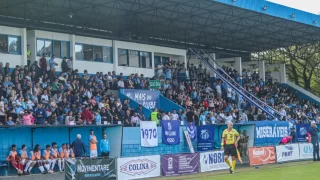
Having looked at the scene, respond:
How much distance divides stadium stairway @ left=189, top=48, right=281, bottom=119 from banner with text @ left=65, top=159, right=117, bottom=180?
2468 cm

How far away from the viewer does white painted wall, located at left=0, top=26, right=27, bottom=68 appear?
1278 inches

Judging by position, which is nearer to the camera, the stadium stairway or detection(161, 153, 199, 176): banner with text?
detection(161, 153, 199, 176): banner with text

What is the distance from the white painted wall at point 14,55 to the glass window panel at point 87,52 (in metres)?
5.83

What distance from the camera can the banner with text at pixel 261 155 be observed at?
90.0 feet

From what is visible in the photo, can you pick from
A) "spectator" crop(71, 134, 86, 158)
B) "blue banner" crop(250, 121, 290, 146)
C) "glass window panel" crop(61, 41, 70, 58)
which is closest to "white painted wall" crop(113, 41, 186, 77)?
"glass window panel" crop(61, 41, 70, 58)

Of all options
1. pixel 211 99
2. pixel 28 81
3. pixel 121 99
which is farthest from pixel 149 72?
pixel 28 81

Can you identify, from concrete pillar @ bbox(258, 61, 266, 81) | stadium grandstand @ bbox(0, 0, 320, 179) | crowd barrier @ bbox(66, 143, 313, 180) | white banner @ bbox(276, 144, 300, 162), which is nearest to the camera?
crowd barrier @ bbox(66, 143, 313, 180)

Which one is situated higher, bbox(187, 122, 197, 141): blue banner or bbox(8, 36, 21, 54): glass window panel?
bbox(8, 36, 21, 54): glass window panel

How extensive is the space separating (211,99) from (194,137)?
8.15m

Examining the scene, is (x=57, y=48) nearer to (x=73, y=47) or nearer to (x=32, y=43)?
(x=73, y=47)

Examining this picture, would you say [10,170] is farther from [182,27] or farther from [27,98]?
[182,27]

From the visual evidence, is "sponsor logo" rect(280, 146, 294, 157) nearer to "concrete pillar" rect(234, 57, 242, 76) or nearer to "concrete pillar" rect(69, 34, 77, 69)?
"concrete pillar" rect(69, 34, 77, 69)

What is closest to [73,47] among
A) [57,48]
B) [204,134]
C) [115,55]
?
[57,48]

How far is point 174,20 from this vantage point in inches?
1789
